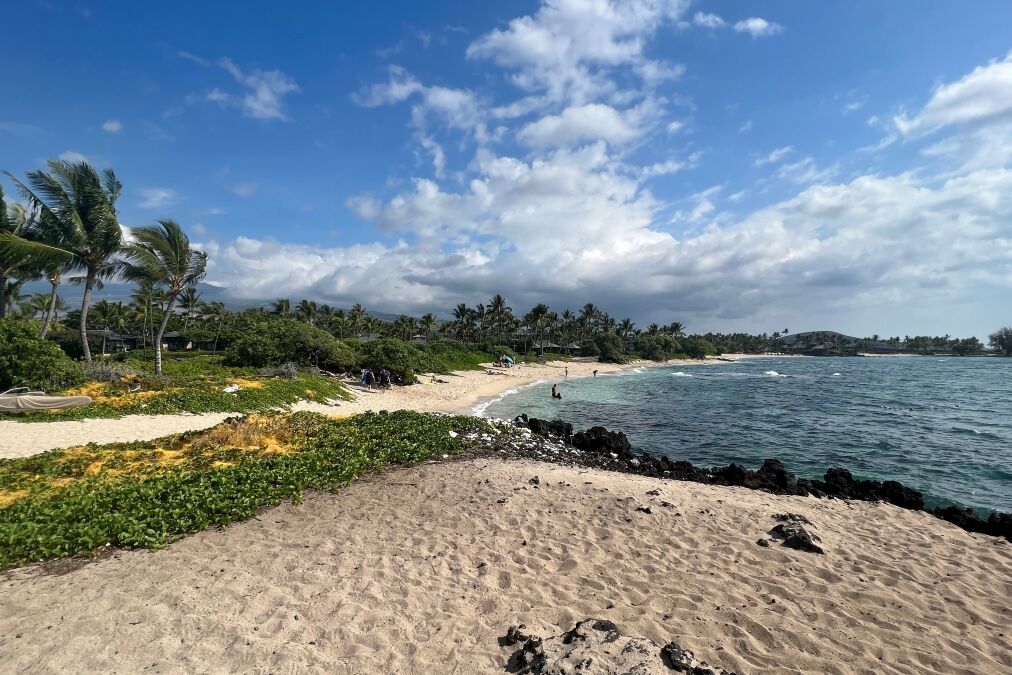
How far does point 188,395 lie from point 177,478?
42.8ft

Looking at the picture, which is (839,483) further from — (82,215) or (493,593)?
(82,215)

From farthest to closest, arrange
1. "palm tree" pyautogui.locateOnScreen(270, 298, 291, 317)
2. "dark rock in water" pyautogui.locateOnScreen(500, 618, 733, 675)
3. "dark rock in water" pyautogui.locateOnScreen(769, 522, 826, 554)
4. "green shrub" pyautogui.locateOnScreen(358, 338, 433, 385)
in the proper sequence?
"palm tree" pyautogui.locateOnScreen(270, 298, 291, 317)
"green shrub" pyautogui.locateOnScreen(358, 338, 433, 385)
"dark rock in water" pyautogui.locateOnScreen(769, 522, 826, 554)
"dark rock in water" pyautogui.locateOnScreen(500, 618, 733, 675)

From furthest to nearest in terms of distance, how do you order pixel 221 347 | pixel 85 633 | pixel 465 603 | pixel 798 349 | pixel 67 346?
pixel 798 349, pixel 221 347, pixel 67 346, pixel 465 603, pixel 85 633

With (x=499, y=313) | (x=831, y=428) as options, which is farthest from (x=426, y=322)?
(x=831, y=428)

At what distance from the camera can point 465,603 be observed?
5.99m

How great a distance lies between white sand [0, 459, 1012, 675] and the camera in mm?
4988

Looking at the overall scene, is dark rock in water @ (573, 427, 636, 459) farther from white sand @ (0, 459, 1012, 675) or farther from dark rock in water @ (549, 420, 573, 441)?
Result: white sand @ (0, 459, 1012, 675)

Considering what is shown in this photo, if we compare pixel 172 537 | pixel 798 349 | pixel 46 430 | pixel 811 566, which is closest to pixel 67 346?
pixel 46 430

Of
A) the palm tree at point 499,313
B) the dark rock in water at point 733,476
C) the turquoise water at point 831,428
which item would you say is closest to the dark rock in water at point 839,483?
the turquoise water at point 831,428

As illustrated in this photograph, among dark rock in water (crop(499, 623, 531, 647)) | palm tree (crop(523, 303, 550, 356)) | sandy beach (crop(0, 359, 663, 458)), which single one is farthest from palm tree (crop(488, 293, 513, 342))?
dark rock in water (crop(499, 623, 531, 647))

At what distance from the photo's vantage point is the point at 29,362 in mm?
19703

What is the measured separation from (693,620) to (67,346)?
67790mm

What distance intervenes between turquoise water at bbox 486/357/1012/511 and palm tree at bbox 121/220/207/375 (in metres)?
20.2

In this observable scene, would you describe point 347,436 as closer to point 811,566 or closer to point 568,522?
point 568,522
